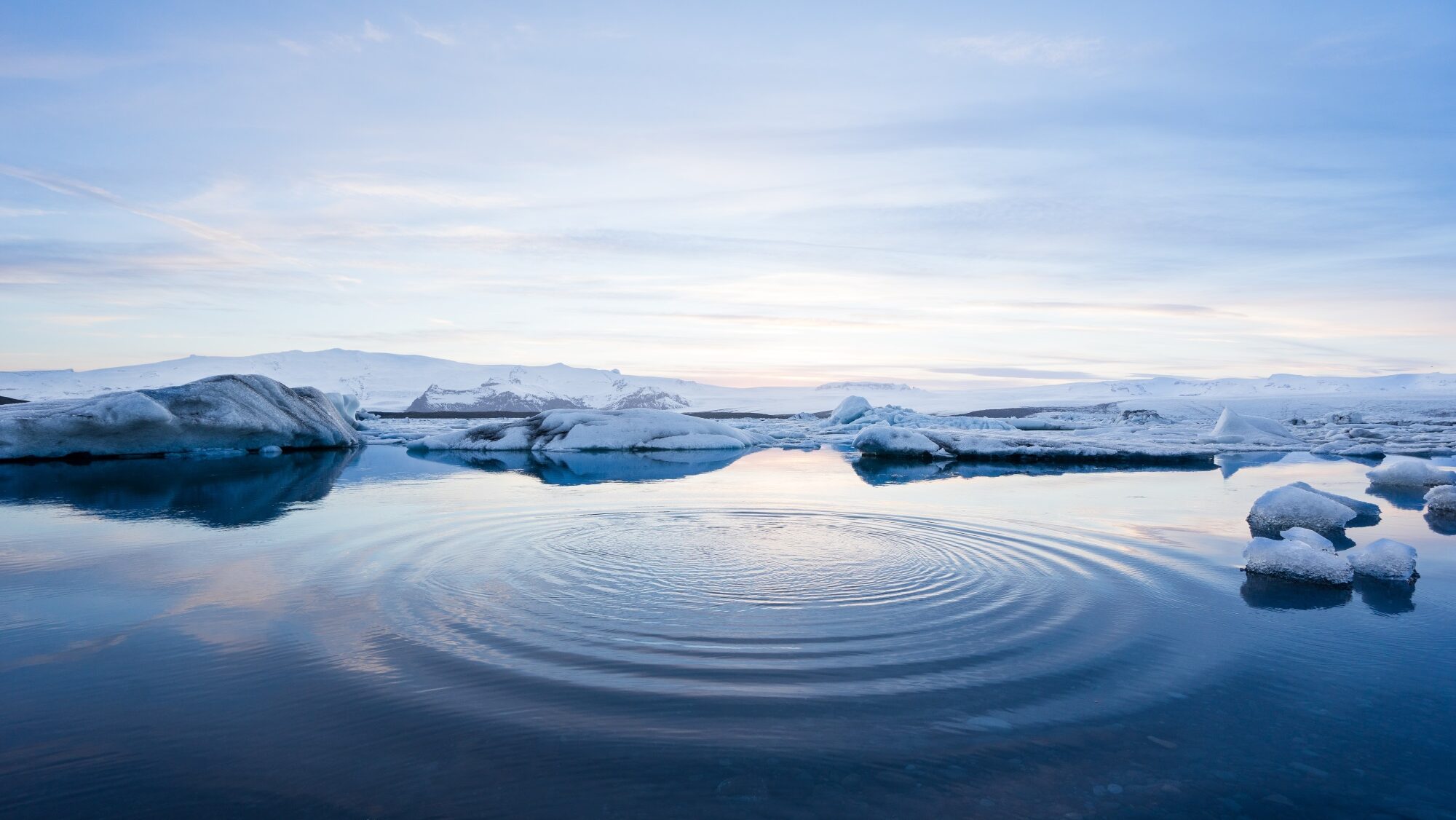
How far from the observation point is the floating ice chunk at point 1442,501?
8.05 m

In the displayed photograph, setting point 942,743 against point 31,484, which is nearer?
point 942,743

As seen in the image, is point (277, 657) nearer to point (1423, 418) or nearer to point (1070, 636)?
point (1070, 636)

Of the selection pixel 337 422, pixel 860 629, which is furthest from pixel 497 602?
pixel 337 422

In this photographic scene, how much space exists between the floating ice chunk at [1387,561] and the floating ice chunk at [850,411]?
23.5 m

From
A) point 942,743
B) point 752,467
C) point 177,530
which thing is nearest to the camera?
point 942,743

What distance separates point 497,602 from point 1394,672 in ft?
13.7

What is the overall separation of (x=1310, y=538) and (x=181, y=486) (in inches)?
472

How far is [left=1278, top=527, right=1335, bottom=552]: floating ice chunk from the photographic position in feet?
18.4

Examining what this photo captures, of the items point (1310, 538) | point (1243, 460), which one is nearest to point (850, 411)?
point (1243, 460)

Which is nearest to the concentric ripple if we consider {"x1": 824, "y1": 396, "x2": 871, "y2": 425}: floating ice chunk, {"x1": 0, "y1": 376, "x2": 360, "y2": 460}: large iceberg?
{"x1": 0, "y1": 376, "x2": 360, "y2": 460}: large iceberg

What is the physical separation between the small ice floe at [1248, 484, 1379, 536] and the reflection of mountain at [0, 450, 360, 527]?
8.67 meters

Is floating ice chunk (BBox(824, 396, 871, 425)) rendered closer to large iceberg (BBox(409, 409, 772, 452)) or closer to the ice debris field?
the ice debris field

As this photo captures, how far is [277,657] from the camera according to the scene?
3561mm

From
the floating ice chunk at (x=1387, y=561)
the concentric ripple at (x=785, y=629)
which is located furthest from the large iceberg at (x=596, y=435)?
the floating ice chunk at (x=1387, y=561)
